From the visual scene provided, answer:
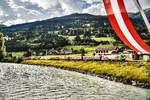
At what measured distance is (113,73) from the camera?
3091 centimetres

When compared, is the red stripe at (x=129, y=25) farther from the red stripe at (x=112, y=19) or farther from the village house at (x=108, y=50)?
the village house at (x=108, y=50)

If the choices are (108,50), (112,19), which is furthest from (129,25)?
(108,50)

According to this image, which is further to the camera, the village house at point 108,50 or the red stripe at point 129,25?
the village house at point 108,50

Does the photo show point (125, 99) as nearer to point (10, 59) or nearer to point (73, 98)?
point (73, 98)

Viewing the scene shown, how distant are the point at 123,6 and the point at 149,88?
19112mm

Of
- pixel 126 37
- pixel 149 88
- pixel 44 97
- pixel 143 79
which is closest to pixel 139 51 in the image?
pixel 126 37

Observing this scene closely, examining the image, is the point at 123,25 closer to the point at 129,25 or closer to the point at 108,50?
the point at 129,25

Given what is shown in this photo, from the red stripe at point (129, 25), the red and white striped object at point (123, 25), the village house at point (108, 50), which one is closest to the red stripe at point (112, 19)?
the red and white striped object at point (123, 25)

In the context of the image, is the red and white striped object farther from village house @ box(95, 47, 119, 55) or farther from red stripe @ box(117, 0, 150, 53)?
village house @ box(95, 47, 119, 55)

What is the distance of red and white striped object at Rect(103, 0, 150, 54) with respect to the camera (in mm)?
4293

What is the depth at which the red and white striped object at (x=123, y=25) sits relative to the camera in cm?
429

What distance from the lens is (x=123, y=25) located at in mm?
4539

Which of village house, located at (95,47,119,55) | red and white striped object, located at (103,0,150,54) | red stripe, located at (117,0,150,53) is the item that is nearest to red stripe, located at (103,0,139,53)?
red and white striped object, located at (103,0,150,54)

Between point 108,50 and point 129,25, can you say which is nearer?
point 129,25
